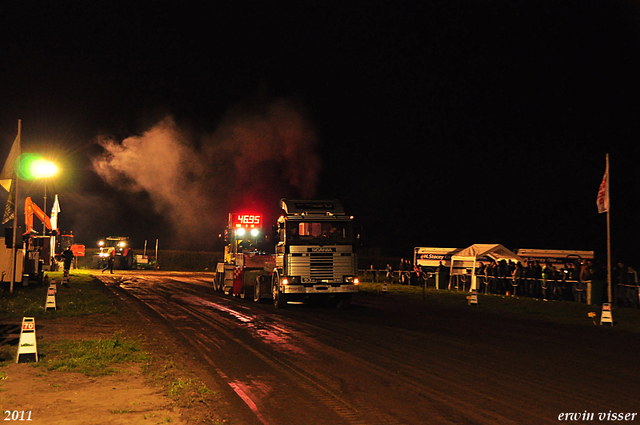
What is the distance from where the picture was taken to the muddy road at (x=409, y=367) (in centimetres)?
698

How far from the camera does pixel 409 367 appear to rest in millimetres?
9688

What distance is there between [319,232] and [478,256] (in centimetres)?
1638

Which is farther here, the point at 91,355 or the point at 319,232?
the point at 319,232

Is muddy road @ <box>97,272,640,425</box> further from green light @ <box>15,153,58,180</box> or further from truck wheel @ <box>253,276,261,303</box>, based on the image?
green light @ <box>15,153,58,180</box>

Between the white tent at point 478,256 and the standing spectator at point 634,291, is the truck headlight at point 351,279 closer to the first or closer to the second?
the standing spectator at point 634,291

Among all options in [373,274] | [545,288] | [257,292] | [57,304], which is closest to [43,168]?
[57,304]

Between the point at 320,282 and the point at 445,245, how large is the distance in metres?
49.0

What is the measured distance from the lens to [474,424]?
6.38 metres

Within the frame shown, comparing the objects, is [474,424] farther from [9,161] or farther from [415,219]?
[415,219]

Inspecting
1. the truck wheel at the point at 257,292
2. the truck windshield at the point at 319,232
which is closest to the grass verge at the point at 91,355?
the truck windshield at the point at 319,232

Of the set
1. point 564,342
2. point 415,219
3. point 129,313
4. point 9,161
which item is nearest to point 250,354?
point 564,342

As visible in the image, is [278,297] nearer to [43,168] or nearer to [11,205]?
[11,205]

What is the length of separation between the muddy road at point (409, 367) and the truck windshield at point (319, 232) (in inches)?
122

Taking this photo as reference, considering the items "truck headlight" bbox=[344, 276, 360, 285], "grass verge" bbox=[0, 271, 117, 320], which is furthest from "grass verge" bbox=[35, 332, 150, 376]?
"truck headlight" bbox=[344, 276, 360, 285]
